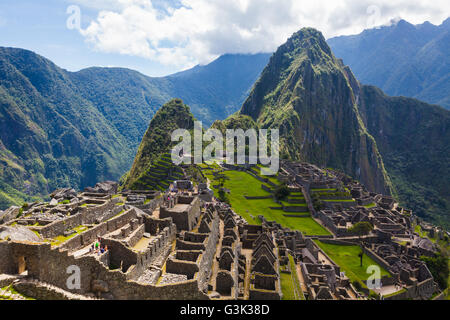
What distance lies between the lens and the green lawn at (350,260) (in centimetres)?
3756

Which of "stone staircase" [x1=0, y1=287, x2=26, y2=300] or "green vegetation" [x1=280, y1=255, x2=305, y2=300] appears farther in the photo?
"green vegetation" [x1=280, y1=255, x2=305, y2=300]

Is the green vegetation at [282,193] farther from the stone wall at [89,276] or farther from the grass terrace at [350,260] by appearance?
the stone wall at [89,276]

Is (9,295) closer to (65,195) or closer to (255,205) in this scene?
(65,195)

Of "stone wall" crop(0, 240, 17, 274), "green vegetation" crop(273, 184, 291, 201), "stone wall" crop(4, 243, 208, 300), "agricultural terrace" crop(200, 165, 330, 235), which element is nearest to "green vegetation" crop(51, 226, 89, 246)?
"stone wall" crop(4, 243, 208, 300)

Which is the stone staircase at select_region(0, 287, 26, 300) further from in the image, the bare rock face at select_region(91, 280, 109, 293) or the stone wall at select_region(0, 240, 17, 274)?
the bare rock face at select_region(91, 280, 109, 293)

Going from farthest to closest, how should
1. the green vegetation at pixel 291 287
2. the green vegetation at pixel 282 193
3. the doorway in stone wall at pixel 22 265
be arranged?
the green vegetation at pixel 282 193
the green vegetation at pixel 291 287
the doorway in stone wall at pixel 22 265

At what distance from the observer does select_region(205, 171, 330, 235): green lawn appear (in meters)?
51.1

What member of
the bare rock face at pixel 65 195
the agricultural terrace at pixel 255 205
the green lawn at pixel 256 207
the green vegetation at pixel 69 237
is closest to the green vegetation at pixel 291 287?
the green vegetation at pixel 69 237

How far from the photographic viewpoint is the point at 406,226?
5816 centimetres

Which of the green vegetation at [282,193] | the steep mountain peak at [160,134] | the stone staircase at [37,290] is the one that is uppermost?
the steep mountain peak at [160,134]

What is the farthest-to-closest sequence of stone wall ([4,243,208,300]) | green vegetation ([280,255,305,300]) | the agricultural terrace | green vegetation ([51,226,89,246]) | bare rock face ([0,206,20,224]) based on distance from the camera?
the agricultural terrace → bare rock face ([0,206,20,224]) → green vegetation ([280,255,305,300]) → green vegetation ([51,226,89,246]) → stone wall ([4,243,208,300])

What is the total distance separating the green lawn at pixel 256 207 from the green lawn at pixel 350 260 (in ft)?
14.9

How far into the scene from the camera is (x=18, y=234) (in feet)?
48.4

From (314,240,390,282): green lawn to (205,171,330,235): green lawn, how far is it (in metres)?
4.53
